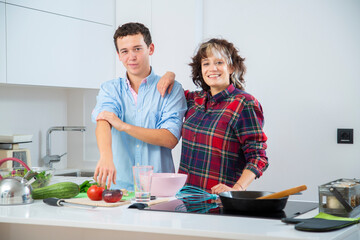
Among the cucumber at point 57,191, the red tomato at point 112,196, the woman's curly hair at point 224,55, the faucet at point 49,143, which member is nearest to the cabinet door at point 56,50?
the faucet at point 49,143

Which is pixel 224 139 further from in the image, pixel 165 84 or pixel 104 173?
pixel 104 173

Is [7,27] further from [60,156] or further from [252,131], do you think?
[252,131]

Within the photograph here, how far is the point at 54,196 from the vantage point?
6.20 ft

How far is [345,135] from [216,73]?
A: 1.24 m

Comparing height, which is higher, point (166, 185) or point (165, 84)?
point (165, 84)

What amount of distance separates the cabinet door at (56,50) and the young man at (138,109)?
3.62 feet

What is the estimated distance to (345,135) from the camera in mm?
3123

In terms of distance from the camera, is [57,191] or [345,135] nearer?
[57,191]

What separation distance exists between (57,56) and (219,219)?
2.35m

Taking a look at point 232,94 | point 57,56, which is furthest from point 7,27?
point 232,94

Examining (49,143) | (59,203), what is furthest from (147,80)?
(49,143)

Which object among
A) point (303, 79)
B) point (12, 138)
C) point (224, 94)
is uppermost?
point (303, 79)

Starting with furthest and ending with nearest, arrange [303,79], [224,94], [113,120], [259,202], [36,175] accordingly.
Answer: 1. [303,79]
2. [224,94]
3. [113,120]
4. [36,175]
5. [259,202]

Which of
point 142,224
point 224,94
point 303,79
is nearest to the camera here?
point 142,224
